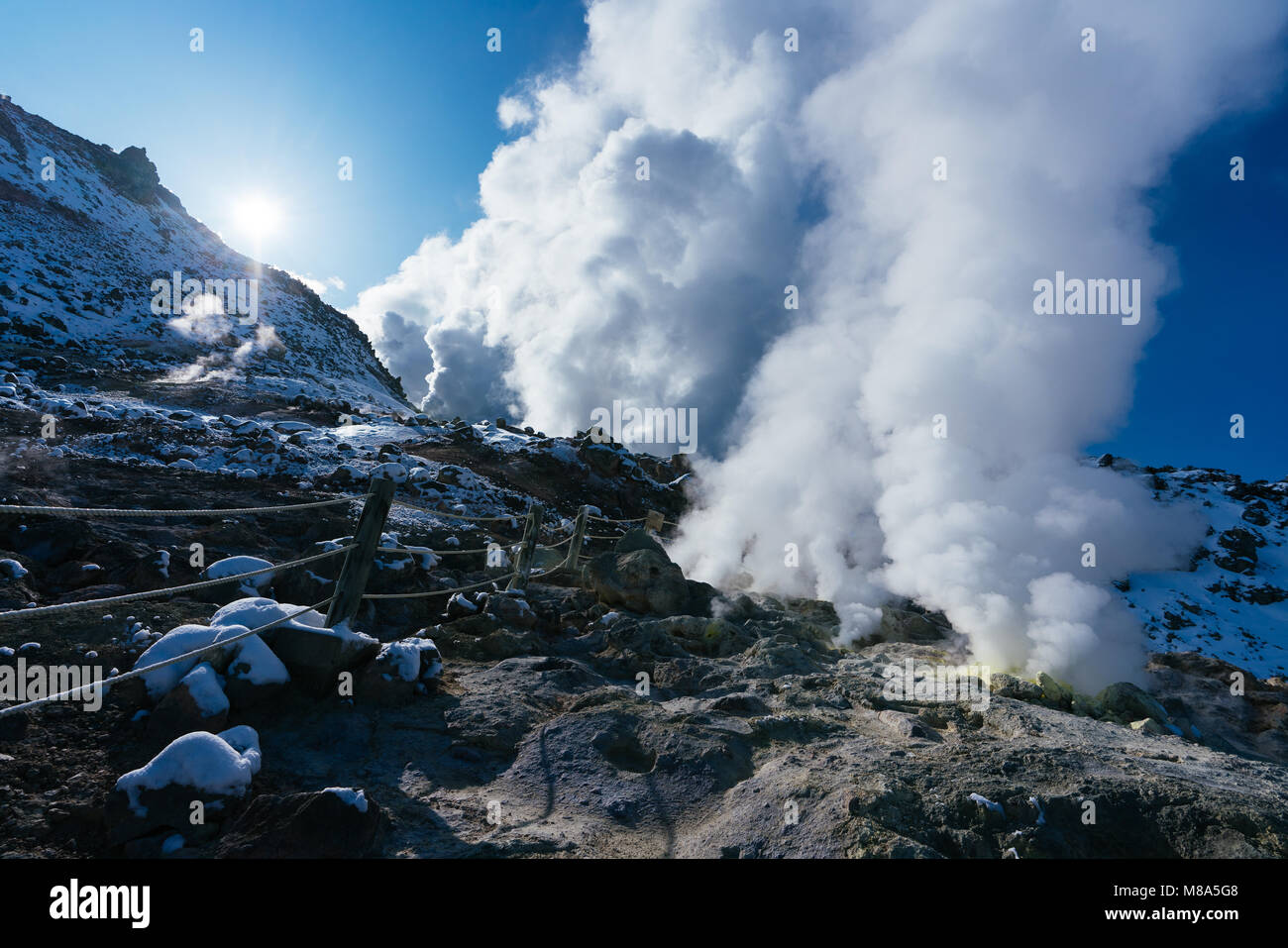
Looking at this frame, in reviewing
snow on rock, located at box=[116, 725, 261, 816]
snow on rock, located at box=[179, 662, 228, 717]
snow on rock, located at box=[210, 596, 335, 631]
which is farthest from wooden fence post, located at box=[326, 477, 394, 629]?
snow on rock, located at box=[116, 725, 261, 816]

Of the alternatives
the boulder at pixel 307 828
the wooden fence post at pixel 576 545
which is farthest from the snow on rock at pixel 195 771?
the wooden fence post at pixel 576 545

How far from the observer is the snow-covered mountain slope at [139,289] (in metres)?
28.8

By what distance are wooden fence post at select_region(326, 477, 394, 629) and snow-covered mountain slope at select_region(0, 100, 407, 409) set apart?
2823 centimetres

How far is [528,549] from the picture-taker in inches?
347

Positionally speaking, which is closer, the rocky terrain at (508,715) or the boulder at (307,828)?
the boulder at (307,828)

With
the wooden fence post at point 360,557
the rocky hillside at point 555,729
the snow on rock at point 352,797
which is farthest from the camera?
the wooden fence post at point 360,557

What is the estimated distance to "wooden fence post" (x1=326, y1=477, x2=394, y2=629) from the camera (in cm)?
518

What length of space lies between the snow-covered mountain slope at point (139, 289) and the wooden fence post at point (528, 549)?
1034 inches

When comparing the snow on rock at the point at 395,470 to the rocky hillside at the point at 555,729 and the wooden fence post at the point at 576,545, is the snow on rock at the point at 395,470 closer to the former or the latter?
the rocky hillside at the point at 555,729

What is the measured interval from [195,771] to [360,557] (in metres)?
2.29

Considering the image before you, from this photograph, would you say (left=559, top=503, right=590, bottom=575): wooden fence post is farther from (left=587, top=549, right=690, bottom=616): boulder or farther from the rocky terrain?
(left=587, top=549, right=690, bottom=616): boulder

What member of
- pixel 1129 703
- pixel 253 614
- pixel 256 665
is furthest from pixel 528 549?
pixel 1129 703

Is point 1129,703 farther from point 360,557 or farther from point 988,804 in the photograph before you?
point 360,557
